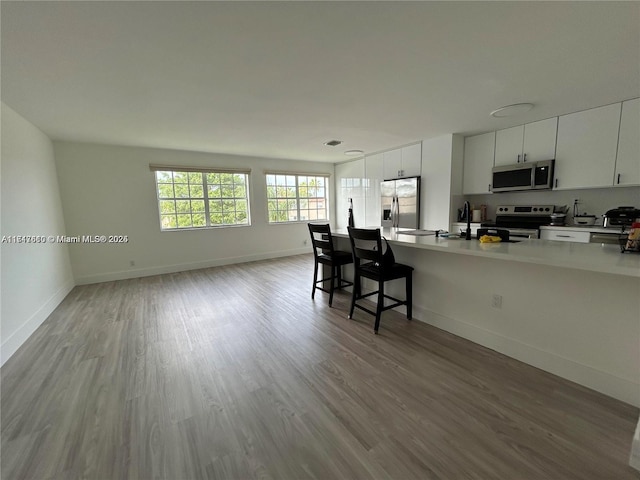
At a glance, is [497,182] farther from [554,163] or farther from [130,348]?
[130,348]

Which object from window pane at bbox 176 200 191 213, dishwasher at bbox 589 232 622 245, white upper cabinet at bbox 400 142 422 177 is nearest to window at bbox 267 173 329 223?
window pane at bbox 176 200 191 213

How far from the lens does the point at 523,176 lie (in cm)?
373

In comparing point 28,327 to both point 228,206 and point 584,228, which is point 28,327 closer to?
point 228,206

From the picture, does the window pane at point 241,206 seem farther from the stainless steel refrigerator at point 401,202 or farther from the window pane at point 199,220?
the stainless steel refrigerator at point 401,202

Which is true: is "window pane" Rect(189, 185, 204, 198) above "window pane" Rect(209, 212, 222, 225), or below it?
above

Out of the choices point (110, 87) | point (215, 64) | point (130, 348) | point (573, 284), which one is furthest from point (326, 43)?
point (130, 348)

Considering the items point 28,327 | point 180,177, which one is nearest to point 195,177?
point 180,177

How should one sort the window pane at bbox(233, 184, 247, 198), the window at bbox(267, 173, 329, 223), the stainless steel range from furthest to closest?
the window at bbox(267, 173, 329, 223) → the window pane at bbox(233, 184, 247, 198) → the stainless steel range

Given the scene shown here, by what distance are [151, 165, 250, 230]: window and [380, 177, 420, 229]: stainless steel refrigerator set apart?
3010mm

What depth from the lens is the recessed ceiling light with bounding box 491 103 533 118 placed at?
9.61 ft

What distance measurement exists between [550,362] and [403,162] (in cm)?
390

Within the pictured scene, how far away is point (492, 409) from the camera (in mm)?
1548

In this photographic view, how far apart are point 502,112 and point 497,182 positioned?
1.22 m

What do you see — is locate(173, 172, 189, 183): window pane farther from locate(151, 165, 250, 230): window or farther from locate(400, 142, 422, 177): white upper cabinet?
locate(400, 142, 422, 177): white upper cabinet
